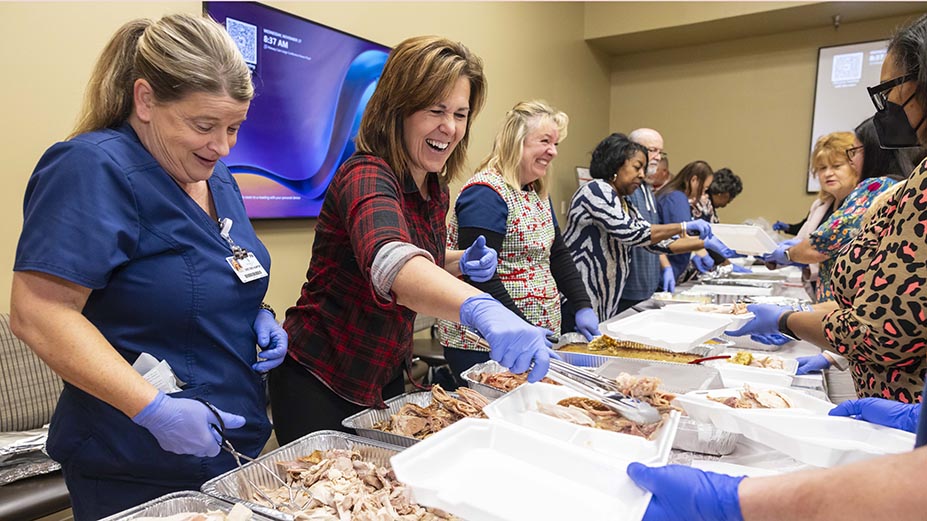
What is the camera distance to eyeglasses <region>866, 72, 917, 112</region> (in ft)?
4.17

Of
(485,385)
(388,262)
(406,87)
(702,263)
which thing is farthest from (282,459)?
(702,263)

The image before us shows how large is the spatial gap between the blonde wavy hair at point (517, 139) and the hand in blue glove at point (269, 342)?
1238mm

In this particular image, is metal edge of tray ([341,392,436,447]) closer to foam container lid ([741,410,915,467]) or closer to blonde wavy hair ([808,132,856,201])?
foam container lid ([741,410,915,467])

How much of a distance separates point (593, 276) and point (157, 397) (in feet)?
7.62

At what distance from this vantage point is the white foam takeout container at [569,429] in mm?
917

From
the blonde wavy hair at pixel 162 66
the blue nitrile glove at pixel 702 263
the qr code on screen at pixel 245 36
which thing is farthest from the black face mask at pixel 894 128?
the blue nitrile glove at pixel 702 263

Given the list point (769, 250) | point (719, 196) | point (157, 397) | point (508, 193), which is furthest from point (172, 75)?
point (719, 196)

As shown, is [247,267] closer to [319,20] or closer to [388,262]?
[388,262]

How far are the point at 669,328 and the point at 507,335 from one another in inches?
56.4

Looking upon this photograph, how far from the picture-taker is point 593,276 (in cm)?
301

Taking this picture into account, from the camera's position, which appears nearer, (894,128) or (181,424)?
(181,424)

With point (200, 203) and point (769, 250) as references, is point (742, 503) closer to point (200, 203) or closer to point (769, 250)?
point (200, 203)

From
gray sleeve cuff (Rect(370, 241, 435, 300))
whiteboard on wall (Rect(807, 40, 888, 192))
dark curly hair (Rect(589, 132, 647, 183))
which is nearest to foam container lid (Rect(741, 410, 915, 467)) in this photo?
gray sleeve cuff (Rect(370, 241, 435, 300))

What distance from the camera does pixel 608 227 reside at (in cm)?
288
